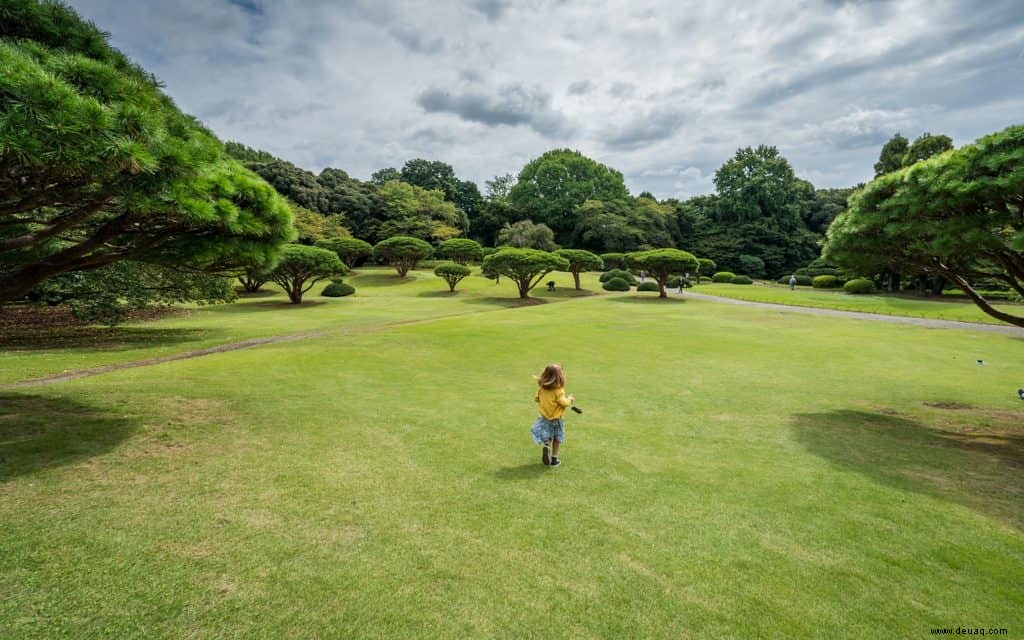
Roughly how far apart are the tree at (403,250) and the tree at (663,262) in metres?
20.6

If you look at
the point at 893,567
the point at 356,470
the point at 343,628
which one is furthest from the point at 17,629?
the point at 893,567

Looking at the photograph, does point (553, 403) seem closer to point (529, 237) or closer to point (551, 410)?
point (551, 410)

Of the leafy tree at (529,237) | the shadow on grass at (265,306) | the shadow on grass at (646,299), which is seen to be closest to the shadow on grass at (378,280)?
the shadow on grass at (265,306)

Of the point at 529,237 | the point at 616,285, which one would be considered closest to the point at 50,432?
the point at 616,285

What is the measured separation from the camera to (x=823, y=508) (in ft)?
18.1

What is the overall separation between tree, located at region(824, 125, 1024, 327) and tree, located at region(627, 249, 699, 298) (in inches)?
1024

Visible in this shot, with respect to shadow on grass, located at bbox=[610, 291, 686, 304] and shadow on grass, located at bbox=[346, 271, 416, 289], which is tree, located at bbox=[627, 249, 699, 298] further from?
shadow on grass, located at bbox=[346, 271, 416, 289]

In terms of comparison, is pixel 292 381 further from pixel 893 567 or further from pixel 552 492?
pixel 893 567

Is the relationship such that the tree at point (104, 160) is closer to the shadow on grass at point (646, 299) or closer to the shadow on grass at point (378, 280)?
the shadow on grass at point (646, 299)

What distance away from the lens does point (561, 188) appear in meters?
77.8

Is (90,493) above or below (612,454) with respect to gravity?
above

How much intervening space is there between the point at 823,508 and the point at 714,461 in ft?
5.43

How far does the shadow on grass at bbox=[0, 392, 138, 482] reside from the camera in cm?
578

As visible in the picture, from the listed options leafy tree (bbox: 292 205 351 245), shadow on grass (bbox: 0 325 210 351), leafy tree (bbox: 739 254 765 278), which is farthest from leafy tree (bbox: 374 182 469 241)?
leafy tree (bbox: 739 254 765 278)
